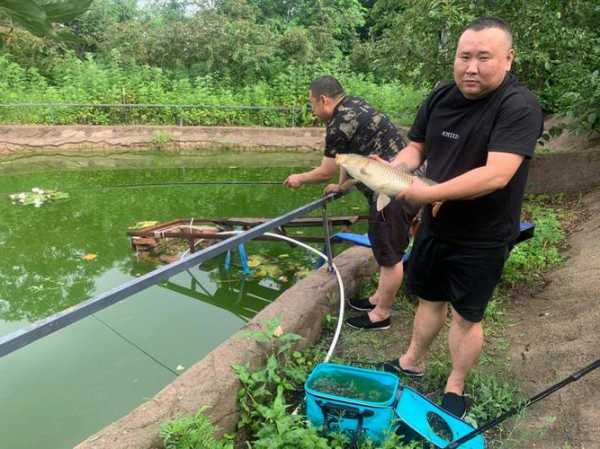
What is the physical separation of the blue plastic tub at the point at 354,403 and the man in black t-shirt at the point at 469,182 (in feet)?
1.13

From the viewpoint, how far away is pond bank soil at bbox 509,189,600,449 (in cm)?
213

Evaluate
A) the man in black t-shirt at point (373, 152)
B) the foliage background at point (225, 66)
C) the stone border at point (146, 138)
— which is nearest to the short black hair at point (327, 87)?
the man in black t-shirt at point (373, 152)

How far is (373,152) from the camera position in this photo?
3215mm

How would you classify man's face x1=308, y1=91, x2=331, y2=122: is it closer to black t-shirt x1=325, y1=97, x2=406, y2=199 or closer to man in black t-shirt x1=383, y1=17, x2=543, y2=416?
black t-shirt x1=325, y1=97, x2=406, y2=199

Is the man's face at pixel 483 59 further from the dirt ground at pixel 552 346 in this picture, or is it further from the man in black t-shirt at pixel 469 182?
the dirt ground at pixel 552 346

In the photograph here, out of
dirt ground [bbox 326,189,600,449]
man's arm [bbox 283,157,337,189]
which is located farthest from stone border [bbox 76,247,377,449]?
man's arm [bbox 283,157,337,189]

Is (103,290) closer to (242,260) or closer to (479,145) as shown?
(242,260)

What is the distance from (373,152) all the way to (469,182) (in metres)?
1.42

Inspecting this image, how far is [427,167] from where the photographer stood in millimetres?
2260

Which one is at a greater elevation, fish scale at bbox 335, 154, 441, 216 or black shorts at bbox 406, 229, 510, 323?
fish scale at bbox 335, 154, 441, 216

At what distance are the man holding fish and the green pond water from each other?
1.94 meters

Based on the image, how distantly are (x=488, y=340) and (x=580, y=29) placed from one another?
4.28 meters

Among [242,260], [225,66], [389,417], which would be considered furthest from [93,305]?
[225,66]

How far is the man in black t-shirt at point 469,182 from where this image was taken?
1836 mm
